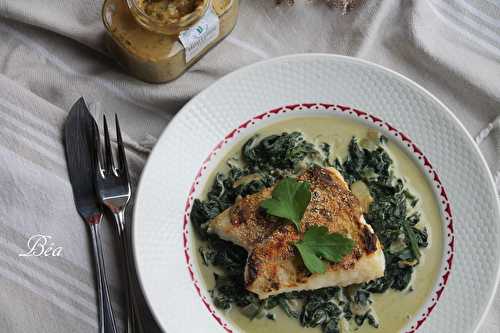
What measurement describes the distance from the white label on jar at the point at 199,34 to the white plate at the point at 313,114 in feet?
1.19

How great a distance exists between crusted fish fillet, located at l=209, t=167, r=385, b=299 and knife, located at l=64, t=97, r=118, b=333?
0.83m

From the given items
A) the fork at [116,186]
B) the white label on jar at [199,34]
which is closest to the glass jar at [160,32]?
the white label on jar at [199,34]

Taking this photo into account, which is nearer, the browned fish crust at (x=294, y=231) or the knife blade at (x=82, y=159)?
the browned fish crust at (x=294, y=231)

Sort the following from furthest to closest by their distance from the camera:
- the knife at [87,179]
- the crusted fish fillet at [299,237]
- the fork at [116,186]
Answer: the fork at [116,186] < the knife at [87,179] < the crusted fish fillet at [299,237]

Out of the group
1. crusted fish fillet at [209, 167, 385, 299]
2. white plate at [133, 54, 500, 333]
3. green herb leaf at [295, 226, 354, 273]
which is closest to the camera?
green herb leaf at [295, 226, 354, 273]

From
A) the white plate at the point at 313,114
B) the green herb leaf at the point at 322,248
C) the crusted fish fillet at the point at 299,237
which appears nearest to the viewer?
the green herb leaf at the point at 322,248

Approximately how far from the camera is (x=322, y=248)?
13.9 ft

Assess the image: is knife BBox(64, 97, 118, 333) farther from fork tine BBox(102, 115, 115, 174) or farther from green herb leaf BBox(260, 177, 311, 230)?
green herb leaf BBox(260, 177, 311, 230)

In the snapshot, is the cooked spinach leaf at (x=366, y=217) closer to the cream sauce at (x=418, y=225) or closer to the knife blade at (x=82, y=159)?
the cream sauce at (x=418, y=225)

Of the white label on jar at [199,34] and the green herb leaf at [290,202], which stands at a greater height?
the white label on jar at [199,34]

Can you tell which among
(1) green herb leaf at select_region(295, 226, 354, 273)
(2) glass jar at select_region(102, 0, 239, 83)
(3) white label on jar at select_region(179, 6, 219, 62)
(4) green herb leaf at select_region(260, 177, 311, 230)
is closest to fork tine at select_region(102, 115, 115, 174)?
(2) glass jar at select_region(102, 0, 239, 83)

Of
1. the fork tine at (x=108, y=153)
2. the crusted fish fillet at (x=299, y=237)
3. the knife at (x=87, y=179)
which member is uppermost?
the crusted fish fillet at (x=299, y=237)

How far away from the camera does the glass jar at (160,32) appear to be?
4652mm

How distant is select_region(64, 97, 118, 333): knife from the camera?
4.65 metres
